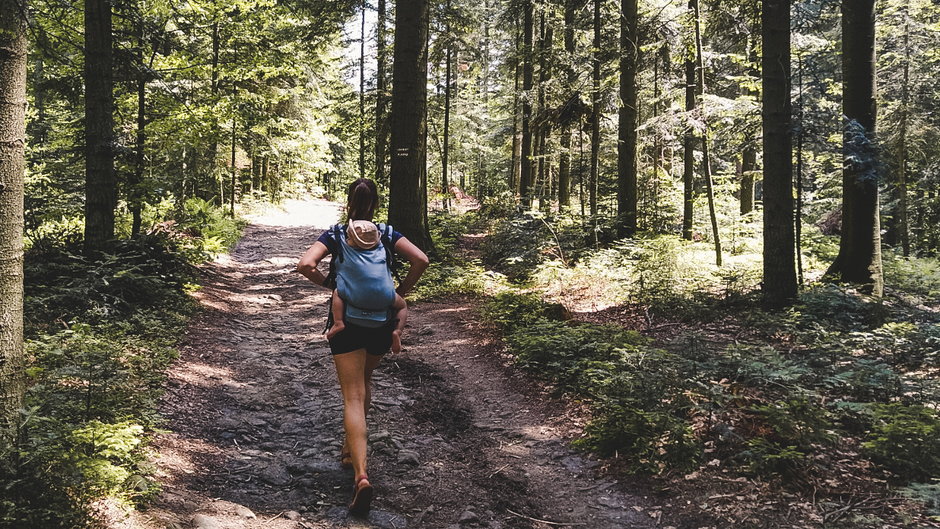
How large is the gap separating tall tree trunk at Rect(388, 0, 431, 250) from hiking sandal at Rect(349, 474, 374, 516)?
8812 millimetres

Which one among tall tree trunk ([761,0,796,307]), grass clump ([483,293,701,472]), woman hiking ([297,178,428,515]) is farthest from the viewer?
tall tree trunk ([761,0,796,307])

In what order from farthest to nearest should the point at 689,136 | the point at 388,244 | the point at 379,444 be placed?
the point at 689,136 < the point at 379,444 < the point at 388,244

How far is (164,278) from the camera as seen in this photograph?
365 inches

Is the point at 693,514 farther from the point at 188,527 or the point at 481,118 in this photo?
the point at 481,118

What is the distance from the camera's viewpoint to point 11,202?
3570mm

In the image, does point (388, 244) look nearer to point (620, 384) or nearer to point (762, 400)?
point (620, 384)

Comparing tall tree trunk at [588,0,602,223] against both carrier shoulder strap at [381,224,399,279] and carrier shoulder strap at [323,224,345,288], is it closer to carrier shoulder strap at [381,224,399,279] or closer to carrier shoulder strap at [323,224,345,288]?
carrier shoulder strap at [381,224,399,279]

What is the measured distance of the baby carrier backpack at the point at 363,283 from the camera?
12.9 feet

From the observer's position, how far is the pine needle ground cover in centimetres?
400

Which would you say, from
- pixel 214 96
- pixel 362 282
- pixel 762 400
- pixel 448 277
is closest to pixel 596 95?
pixel 448 277

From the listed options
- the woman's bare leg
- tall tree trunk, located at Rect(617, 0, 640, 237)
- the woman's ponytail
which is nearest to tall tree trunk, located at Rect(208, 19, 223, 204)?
the woman's ponytail

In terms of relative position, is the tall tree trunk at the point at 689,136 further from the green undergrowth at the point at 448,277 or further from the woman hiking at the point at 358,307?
the woman hiking at the point at 358,307

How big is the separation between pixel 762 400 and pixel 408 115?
8.98 meters

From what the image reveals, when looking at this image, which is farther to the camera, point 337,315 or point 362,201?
point 362,201
